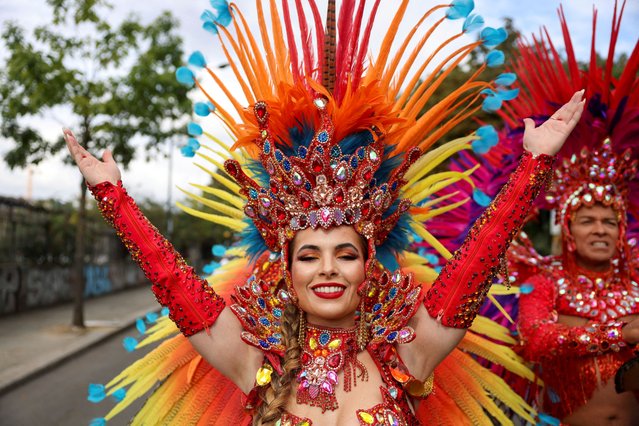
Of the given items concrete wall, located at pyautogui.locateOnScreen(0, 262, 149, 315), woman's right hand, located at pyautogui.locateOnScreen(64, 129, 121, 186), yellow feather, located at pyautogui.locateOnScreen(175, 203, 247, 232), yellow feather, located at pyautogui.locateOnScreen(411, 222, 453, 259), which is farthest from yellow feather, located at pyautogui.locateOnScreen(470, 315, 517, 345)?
concrete wall, located at pyautogui.locateOnScreen(0, 262, 149, 315)

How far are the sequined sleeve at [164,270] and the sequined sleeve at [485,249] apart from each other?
0.85 meters

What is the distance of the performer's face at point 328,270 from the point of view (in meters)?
2.23

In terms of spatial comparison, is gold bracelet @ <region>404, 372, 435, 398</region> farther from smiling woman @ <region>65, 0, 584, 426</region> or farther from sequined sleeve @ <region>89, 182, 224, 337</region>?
sequined sleeve @ <region>89, 182, 224, 337</region>

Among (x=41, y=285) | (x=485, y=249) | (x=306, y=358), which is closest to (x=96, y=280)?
(x=41, y=285)

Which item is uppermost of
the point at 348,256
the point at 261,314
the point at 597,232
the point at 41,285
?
the point at 597,232

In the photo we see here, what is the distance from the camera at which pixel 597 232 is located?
3291mm

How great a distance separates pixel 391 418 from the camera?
7.04ft

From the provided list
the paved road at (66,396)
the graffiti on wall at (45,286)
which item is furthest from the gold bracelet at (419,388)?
the graffiti on wall at (45,286)

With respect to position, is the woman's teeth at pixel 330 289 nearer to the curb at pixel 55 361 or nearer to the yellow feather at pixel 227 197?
the yellow feather at pixel 227 197

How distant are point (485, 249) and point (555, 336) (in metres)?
1.23

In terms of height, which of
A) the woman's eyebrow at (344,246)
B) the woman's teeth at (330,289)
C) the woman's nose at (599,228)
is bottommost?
the woman's teeth at (330,289)

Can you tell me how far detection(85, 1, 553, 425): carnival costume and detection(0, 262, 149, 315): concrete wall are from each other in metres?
11.0

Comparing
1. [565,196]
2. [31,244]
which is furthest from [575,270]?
[31,244]

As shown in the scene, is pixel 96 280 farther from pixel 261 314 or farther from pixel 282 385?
pixel 282 385
